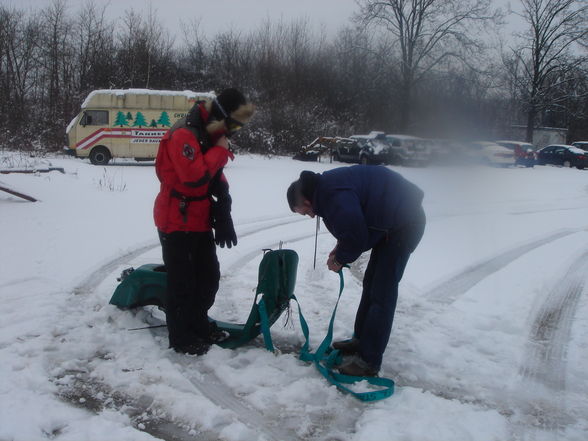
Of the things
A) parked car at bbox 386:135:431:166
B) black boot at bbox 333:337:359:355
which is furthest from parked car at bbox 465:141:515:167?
black boot at bbox 333:337:359:355

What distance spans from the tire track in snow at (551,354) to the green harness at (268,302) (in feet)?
3.03

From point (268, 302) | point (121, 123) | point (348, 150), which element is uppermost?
point (121, 123)

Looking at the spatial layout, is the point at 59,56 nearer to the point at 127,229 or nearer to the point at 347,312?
the point at 127,229

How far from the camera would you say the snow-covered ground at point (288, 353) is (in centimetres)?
279

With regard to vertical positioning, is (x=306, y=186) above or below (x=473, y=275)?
above

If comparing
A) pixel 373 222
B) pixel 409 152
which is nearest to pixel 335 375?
pixel 373 222

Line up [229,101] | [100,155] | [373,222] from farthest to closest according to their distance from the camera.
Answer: [100,155] → [229,101] → [373,222]

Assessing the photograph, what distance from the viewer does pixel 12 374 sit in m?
3.10

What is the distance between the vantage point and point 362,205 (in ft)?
10.5

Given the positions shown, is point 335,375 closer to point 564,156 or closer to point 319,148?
point 319,148

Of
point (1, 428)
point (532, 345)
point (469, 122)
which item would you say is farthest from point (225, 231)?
point (469, 122)

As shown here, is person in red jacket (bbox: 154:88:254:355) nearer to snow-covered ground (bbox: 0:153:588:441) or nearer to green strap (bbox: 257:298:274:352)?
snow-covered ground (bbox: 0:153:588:441)

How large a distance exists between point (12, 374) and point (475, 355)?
122 inches

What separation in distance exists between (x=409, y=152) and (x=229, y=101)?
69.0 ft
